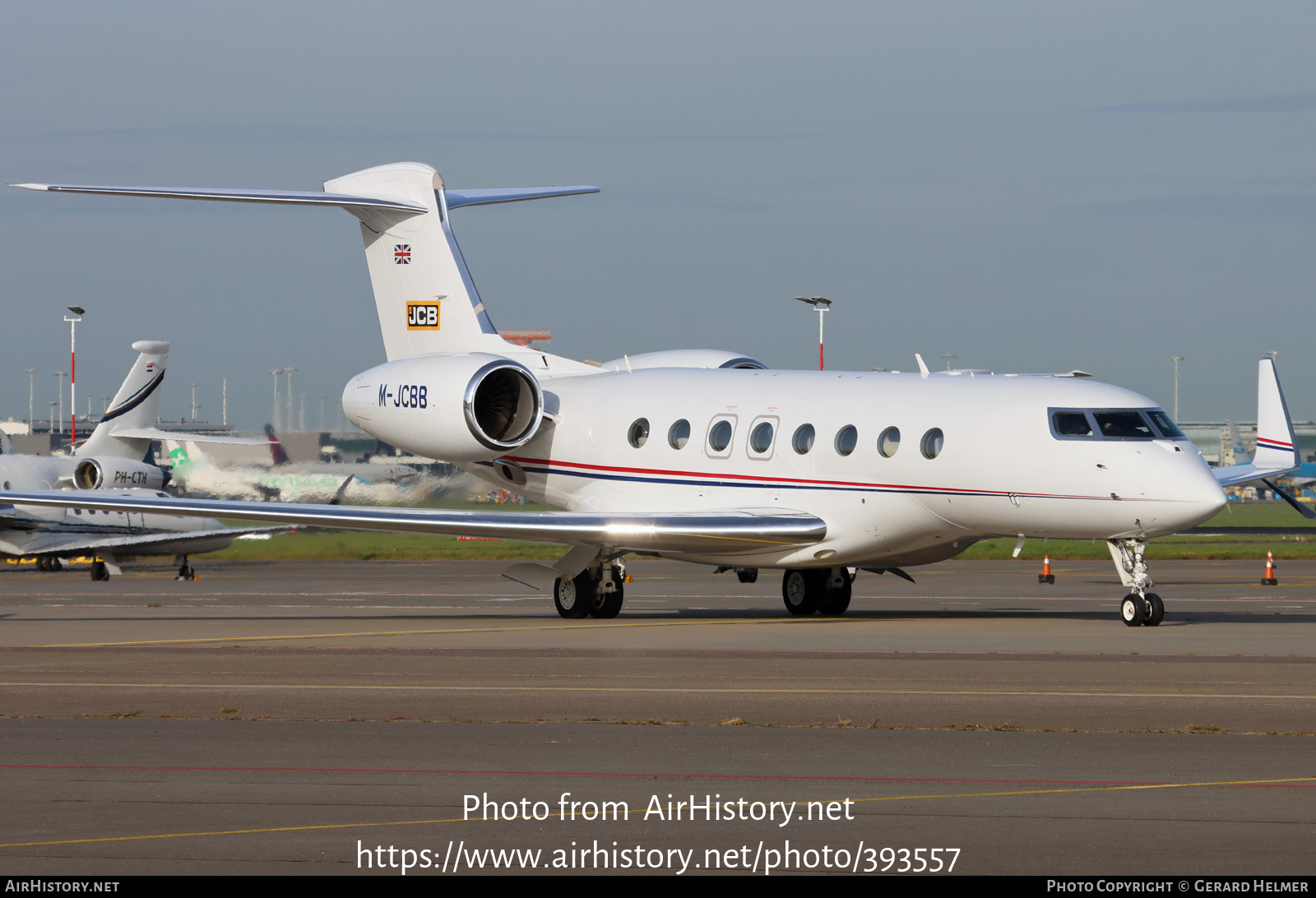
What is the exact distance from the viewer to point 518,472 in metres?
26.8

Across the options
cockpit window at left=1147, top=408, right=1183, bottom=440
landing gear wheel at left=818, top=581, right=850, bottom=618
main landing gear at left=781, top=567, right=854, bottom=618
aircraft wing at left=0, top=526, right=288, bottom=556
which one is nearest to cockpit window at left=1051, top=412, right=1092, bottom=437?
cockpit window at left=1147, top=408, right=1183, bottom=440

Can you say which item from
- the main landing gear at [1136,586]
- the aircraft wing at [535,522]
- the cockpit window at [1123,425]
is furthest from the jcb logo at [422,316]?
the main landing gear at [1136,586]

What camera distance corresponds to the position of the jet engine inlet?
2489cm

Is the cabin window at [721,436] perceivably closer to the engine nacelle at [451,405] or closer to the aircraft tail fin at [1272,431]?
the engine nacelle at [451,405]

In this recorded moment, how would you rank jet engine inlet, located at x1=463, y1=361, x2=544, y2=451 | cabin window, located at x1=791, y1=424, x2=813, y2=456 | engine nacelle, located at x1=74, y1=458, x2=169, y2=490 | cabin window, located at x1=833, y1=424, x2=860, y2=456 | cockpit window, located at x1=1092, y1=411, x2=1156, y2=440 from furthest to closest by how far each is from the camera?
1. engine nacelle, located at x1=74, y1=458, x2=169, y2=490
2. jet engine inlet, located at x1=463, y1=361, x2=544, y2=451
3. cabin window, located at x1=791, y1=424, x2=813, y2=456
4. cabin window, located at x1=833, y1=424, x2=860, y2=456
5. cockpit window, located at x1=1092, y1=411, x2=1156, y2=440

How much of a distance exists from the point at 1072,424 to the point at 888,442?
255 cm

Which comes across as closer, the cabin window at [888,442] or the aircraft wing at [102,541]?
the cabin window at [888,442]

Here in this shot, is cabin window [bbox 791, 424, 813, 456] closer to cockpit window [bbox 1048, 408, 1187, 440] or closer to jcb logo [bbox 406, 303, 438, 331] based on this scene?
cockpit window [bbox 1048, 408, 1187, 440]

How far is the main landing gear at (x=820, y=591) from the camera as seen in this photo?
24531 mm

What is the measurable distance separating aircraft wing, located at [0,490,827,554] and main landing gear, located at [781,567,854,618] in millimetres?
2024

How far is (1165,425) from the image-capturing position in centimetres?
2094

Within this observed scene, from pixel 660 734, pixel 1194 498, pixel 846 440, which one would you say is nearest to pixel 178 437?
pixel 846 440

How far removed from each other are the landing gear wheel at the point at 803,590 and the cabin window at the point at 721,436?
2338mm
